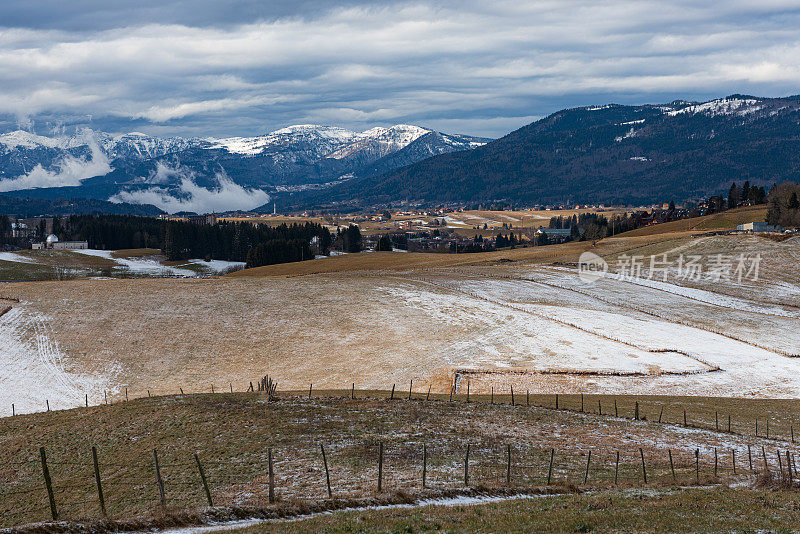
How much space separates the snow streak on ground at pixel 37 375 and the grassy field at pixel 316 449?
1675 centimetres

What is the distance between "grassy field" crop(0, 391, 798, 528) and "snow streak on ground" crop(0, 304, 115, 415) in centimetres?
1675

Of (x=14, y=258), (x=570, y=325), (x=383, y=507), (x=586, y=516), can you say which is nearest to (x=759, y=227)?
(x=570, y=325)

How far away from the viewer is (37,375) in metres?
56.7

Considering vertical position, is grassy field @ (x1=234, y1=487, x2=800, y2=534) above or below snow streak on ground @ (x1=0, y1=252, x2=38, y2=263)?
above

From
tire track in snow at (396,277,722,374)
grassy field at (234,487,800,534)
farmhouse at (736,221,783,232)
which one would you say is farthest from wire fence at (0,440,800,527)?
farmhouse at (736,221,783,232)

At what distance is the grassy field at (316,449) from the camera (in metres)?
24.2

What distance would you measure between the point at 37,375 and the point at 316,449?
39421mm

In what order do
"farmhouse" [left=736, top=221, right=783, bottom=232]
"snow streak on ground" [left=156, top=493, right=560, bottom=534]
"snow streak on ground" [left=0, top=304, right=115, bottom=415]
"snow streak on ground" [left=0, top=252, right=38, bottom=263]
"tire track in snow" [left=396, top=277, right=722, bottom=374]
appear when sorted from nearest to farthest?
"snow streak on ground" [left=156, top=493, right=560, bottom=534]
"snow streak on ground" [left=0, top=304, right=115, bottom=415]
"tire track in snow" [left=396, top=277, right=722, bottom=374]
"farmhouse" [left=736, top=221, right=783, bottom=232]
"snow streak on ground" [left=0, top=252, right=38, bottom=263]

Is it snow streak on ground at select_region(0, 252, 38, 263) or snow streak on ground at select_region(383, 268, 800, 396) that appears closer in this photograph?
snow streak on ground at select_region(383, 268, 800, 396)

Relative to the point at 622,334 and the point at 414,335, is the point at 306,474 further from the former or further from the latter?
the point at 622,334

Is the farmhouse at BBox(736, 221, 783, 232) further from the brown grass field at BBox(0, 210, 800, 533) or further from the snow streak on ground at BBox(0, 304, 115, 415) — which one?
Answer: the snow streak on ground at BBox(0, 304, 115, 415)

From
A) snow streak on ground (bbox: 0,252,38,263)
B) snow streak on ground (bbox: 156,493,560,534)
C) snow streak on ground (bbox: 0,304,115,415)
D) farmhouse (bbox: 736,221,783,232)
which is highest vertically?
farmhouse (bbox: 736,221,783,232)

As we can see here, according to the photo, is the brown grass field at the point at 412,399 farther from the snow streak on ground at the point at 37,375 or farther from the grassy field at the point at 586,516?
the snow streak on ground at the point at 37,375

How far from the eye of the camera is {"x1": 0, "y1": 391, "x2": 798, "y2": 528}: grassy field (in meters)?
24.2
